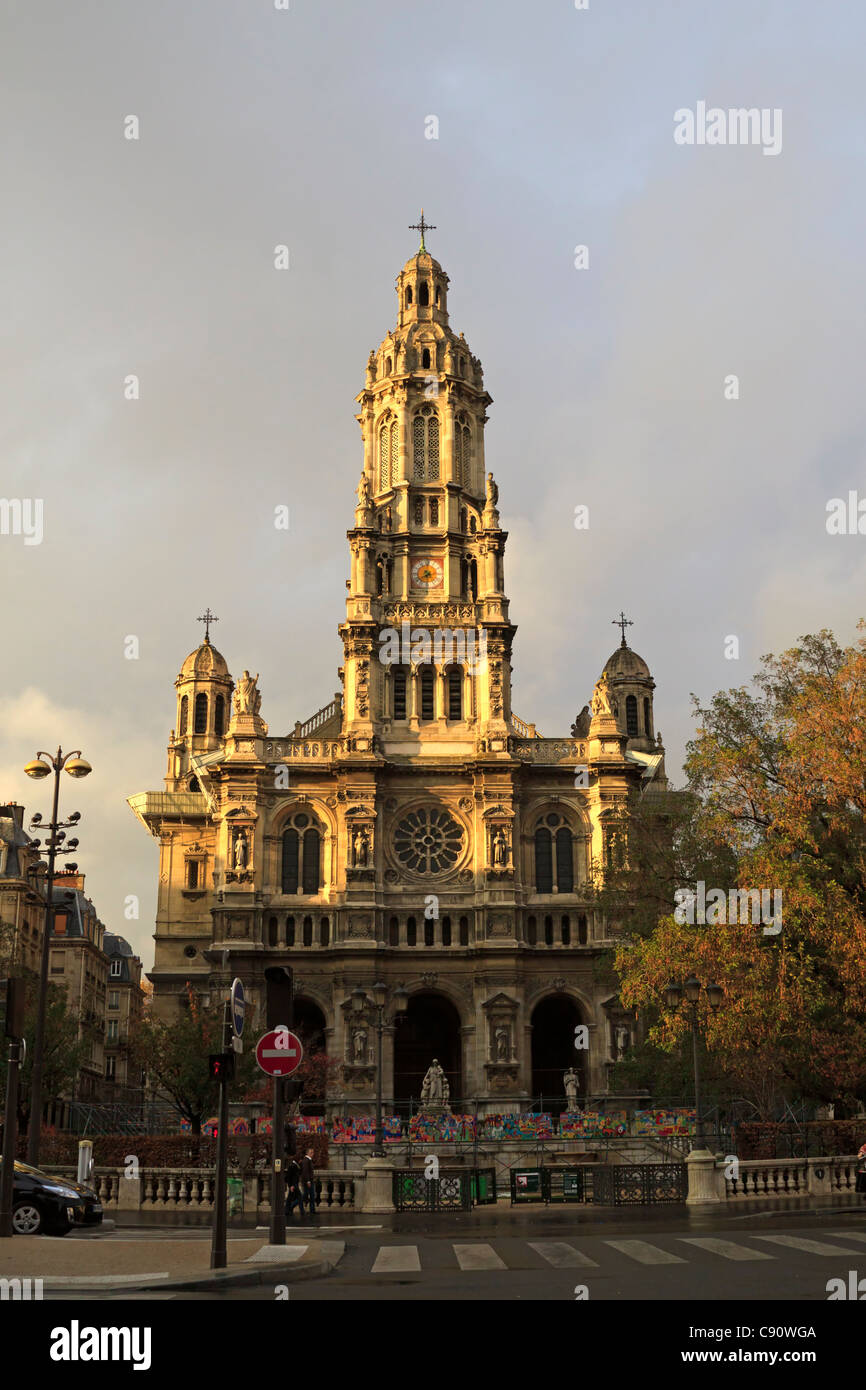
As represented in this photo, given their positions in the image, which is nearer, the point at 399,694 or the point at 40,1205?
the point at 40,1205

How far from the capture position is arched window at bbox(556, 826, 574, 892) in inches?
2704

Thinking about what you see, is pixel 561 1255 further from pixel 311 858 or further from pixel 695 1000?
pixel 311 858

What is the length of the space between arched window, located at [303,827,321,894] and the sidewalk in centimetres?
A: 4755

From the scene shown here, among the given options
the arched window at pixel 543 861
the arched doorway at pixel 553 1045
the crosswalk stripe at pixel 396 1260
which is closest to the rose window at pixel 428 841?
the arched window at pixel 543 861

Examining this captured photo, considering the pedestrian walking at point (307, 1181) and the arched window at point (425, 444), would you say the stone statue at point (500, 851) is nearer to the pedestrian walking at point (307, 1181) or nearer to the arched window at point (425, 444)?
the arched window at point (425, 444)

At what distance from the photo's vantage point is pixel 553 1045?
70.6m

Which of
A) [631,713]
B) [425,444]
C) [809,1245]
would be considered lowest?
[809,1245]

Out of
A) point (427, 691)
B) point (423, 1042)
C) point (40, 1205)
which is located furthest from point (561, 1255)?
point (427, 691)

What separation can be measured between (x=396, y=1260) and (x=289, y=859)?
51.0 meters

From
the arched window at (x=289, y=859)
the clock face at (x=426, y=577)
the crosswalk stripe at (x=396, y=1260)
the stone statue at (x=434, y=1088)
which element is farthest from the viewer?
the clock face at (x=426, y=577)

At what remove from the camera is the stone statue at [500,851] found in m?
66.9

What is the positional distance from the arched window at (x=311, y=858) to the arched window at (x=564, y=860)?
11668 mm

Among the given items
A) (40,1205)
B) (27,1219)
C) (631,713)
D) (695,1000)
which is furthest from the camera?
(631,713)

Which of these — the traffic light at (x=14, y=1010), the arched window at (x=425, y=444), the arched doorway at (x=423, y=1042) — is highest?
the arched window at (x=425, y=444)
